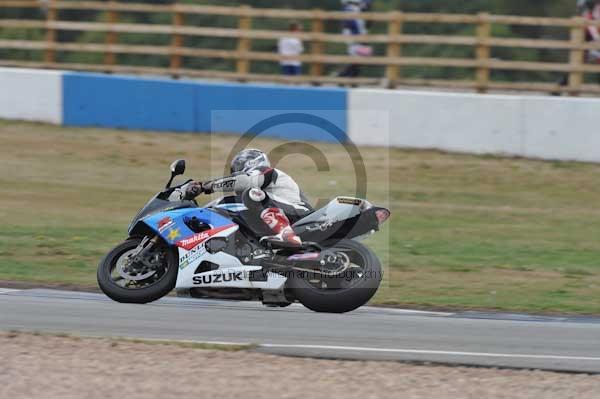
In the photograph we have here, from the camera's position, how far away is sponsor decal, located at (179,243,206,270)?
32.2 ft

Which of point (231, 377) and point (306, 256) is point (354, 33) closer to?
point (306, 256)

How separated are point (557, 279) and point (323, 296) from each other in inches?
145

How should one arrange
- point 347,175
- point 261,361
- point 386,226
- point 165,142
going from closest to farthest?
point 261,361, point 386,226, point 347,175, point 165,142

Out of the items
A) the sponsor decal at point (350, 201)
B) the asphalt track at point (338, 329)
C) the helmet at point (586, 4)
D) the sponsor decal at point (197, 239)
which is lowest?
the asphalt track at point (338, 329)

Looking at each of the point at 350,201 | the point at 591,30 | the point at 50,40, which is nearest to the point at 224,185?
the point at 350,201

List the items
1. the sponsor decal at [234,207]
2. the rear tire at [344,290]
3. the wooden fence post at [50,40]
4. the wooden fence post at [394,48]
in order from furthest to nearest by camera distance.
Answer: the wooden fence post at [50,40] → the wooden fence post at [394,48] → the sponsor decal at [234,207] → the rear tire at [344,290]

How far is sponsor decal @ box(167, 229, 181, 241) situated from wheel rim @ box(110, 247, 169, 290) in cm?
16

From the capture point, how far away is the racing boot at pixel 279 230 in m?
9.63

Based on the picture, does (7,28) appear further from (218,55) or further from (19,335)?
(19,335)

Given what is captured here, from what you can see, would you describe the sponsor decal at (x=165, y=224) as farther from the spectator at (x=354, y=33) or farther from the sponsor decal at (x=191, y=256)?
the spectator at (x=354, y=33)

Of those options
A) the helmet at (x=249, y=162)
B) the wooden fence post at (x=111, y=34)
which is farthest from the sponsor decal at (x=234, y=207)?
the wooden fence post at (x=111, y=34)

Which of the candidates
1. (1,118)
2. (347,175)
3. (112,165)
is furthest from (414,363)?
(1,118)

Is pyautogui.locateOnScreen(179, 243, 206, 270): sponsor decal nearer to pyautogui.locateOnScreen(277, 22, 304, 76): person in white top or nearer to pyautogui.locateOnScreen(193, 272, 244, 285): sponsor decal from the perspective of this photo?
pyautogui.locateOnScreen(193, 272, 244, 285): sponsor decal

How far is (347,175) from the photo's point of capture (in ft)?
60.6
